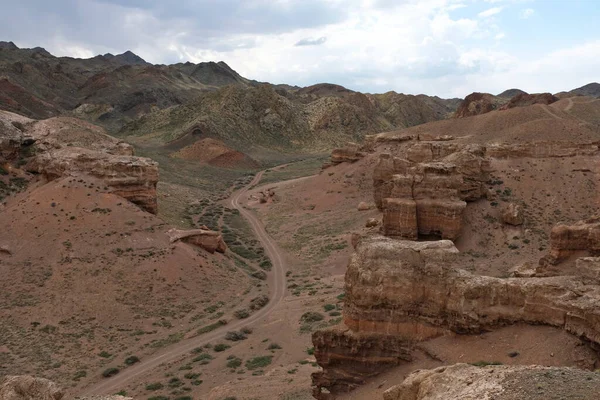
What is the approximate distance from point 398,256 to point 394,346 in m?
2.80

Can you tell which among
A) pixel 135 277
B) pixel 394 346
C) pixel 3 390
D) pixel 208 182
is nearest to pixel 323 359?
pixel 394 346

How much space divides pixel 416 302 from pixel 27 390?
36.3 ft

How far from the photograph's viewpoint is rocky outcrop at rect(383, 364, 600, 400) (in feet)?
28.5

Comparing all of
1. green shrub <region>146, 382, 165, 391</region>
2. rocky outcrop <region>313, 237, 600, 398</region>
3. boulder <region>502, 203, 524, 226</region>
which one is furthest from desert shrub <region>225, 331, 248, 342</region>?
boulder <region>502, 203, 524, 226</region>

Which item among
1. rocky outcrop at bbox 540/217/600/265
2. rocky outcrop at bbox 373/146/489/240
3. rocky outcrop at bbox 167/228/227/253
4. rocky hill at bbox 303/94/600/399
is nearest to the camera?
rocky hill at bbox 303/94/600/399

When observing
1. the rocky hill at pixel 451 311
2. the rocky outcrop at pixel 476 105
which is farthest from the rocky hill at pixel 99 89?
the rocky hill at pixel 451 311

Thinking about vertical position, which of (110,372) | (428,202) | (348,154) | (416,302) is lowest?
(110,372)

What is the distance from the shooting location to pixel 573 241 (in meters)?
22.4

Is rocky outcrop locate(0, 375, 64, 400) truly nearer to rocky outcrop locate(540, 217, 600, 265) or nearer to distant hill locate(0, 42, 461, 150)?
rocky outcrop locate(540, 217, 600, 265)

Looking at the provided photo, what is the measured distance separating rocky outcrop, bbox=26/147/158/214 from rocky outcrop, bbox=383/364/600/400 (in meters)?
32.8

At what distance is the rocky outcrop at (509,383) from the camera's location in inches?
342

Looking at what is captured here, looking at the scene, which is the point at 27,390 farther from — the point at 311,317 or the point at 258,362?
the point at 311,317

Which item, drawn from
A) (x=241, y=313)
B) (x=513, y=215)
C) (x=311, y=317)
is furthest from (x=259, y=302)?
(x=513, y=215)

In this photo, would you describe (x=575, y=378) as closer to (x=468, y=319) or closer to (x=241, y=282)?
(x=468, y=319)
